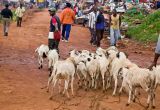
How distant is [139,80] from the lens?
966 cm

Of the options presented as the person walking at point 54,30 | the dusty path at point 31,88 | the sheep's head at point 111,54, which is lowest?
the dusty path at point 31,88

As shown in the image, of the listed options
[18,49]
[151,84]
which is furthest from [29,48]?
[151,84]

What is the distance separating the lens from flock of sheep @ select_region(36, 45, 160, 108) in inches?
383

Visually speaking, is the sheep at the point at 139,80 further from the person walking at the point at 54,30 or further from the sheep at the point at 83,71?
the person walking at the point at 54,30

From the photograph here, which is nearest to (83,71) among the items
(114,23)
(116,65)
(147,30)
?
(116,65)

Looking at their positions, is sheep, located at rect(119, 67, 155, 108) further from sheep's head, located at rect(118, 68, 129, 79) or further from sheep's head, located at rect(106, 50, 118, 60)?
sheep's head, located at rect(106, 50, 118, 60)

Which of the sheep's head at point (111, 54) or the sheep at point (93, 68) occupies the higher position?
the sheep's head at point (111, 54)

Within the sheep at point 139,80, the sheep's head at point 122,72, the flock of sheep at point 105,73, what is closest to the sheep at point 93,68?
the flock of sheep at point 105,73

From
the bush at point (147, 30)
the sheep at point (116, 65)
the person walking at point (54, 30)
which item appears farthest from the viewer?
the bush at point (147, 30)

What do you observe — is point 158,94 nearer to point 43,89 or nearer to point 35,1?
point 43,89

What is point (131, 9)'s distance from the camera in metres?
34.7

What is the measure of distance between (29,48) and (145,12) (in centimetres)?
1602

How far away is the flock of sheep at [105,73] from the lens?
9.73m

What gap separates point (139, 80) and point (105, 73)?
6.59ft
